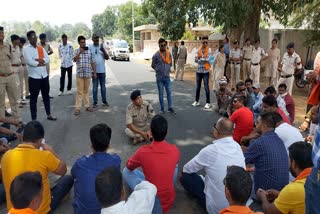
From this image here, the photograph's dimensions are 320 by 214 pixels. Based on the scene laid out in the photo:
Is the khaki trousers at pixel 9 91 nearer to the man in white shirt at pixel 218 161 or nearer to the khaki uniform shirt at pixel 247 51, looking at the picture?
A: the man in white shirt at pixel 218 161


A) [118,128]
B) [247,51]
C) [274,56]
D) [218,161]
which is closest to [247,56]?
[247,51]

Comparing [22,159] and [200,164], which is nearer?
[22,159]

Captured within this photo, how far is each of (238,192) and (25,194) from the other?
150 centimetres

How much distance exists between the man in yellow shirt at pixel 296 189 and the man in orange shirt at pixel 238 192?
0.46 metres

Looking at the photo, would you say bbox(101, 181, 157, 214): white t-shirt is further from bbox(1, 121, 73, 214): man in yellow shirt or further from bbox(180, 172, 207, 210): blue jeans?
bbox(180, 172, 207, 210): blue jeans

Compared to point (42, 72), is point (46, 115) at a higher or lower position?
lower

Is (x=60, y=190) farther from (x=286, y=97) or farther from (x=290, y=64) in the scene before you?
(x=290, y=64)

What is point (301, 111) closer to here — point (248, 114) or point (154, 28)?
point (248, 114)

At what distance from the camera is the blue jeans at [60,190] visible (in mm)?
3844

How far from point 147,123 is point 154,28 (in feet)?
105

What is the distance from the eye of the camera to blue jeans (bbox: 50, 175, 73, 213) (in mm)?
3844

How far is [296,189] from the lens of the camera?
8.59ft

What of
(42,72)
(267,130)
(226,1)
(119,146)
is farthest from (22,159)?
(226,1)

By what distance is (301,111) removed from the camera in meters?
9.15
